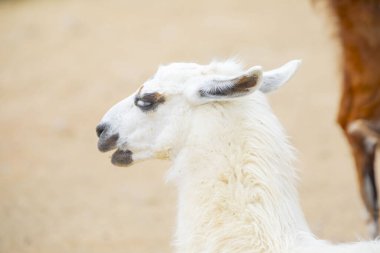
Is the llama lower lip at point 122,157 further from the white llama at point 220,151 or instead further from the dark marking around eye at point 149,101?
the dark marking around eye at point 149,101

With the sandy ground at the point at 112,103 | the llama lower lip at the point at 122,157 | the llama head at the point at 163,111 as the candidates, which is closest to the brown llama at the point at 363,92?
the sandy ground at the point at 112,103

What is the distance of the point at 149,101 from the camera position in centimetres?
477

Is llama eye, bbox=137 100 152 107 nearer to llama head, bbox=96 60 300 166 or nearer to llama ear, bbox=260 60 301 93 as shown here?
llama head, bbox=96 60 300 166

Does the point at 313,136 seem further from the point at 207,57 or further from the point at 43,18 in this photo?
the point at 43,18

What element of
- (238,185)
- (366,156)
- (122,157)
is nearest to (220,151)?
(238,185)

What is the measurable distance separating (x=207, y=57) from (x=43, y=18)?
10.5ft

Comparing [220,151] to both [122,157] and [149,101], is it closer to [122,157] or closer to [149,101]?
[149,101]

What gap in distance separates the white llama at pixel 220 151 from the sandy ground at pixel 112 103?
5.85ft

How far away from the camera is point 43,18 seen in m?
14.2

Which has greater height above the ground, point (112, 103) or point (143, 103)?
point (112, 103)

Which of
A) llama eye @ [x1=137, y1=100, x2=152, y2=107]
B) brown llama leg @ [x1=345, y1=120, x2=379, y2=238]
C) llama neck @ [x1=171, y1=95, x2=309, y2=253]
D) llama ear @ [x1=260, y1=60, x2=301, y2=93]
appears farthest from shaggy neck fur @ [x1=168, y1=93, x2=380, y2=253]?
brown llama leg @ [x1=345, y1=120, x2=379, y2=238]

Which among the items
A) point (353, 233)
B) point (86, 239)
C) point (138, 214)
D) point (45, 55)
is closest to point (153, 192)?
point (138, 214)

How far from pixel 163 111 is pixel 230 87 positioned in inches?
16.5

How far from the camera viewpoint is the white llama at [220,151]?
14.5 feet
